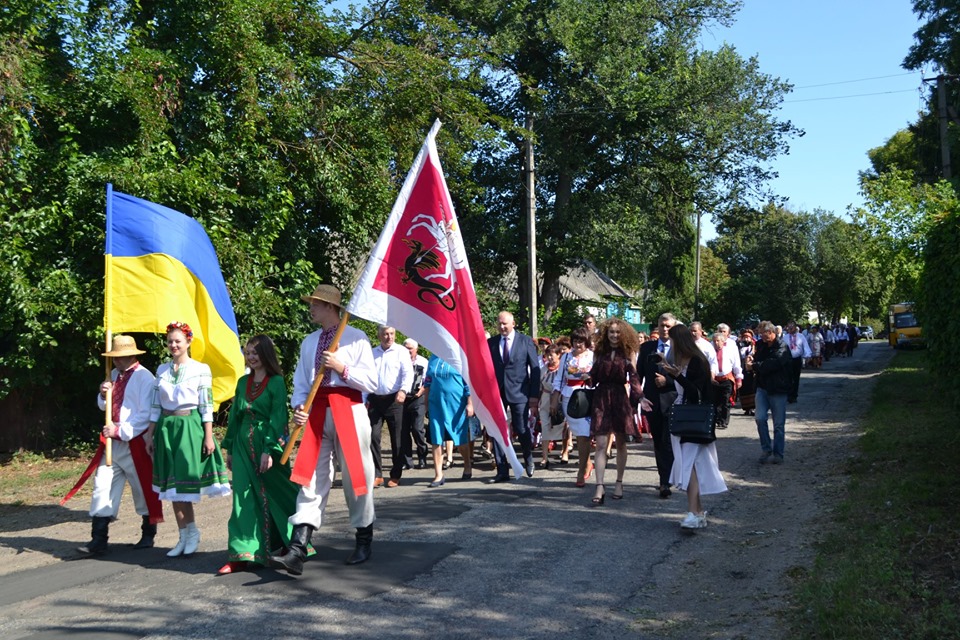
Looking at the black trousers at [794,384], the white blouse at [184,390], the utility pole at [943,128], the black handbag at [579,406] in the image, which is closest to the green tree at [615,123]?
the utility pole at [943,128]

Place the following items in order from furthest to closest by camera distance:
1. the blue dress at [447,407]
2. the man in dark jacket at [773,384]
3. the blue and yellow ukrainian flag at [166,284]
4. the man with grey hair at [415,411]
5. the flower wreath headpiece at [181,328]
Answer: the man in dark jacket at [773,384], the man with grey hair at [415,411], the blue dress at [447,407], the blue and yellow ukrainian flag at [166,284], the flower wreath headpiece at [181,328]

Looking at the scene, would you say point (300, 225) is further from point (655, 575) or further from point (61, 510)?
point (655, 575)

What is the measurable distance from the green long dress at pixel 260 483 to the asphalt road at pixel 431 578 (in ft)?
0.79

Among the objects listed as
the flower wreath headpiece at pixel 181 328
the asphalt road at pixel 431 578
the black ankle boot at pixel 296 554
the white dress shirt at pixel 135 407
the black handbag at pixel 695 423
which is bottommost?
the asphalt road at pixel 431 578

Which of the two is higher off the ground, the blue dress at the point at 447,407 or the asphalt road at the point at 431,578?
the blue dress at the point at 447,407

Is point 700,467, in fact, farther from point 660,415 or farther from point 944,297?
point 944,297

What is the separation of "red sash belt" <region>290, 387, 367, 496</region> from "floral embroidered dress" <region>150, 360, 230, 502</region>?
118 centimetres

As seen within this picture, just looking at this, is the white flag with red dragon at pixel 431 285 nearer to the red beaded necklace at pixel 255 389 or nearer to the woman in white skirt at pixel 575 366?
the red beaded necklace at pixel 255 389

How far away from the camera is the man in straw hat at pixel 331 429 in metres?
6.38

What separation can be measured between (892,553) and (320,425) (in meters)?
4.24

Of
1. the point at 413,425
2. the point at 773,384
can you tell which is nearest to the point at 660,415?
the point at 773,384

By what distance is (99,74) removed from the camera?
46.3 feet

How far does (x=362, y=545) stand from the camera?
22.0ft

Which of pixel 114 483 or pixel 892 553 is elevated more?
pixel 114 483
